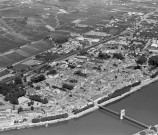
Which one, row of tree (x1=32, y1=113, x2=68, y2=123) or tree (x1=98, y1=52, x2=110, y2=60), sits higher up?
tree (x1=98, y1=52, x2=110, y2=60)

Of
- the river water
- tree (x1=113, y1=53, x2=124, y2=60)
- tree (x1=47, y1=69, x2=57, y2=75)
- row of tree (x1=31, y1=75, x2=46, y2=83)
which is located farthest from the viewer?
tree (x1=113, y1=53, x2=124, y2=60)

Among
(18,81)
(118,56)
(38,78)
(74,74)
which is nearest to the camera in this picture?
(18,81)

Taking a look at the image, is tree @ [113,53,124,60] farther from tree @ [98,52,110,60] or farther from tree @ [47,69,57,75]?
tree @ [47,69,57,75]

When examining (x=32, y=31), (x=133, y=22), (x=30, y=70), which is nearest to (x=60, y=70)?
(x=30, y=70)

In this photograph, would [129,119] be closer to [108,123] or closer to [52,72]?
[108,123]

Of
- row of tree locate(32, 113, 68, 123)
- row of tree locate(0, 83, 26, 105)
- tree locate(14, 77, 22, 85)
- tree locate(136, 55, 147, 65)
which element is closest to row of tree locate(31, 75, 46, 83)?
tree locate(14, 77, 22, 85)

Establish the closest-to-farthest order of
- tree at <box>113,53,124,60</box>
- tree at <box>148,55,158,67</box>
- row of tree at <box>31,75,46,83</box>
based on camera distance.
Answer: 1. row of tree at <box>31,75,46,83</box>
2. tree at <box>148,55,158,67</box>
3. tree at <box>113,53,124,60</box>

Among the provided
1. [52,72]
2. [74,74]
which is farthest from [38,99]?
[74,74]

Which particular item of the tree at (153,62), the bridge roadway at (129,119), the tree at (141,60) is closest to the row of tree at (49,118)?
the bridge roadway at (129,119)

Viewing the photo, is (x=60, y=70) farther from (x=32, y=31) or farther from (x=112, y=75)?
(x=32, y=31)

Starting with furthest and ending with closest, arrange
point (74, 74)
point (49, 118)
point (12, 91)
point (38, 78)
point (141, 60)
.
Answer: point (141, 60) < point (74, 74) < point (38, 78) < point (12, 91) < point (49, 118)

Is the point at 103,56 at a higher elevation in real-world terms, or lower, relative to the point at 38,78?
higher

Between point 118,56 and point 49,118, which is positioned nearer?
A: point 49,118
